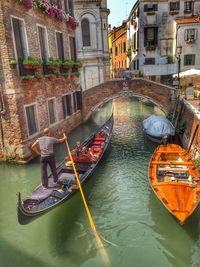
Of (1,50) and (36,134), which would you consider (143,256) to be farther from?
(1,50)

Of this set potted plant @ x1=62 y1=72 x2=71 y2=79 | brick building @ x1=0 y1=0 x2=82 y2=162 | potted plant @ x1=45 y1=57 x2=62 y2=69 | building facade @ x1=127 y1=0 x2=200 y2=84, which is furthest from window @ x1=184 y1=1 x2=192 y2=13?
potted plant @ x1=45 y1=57 x2=62 y2=69

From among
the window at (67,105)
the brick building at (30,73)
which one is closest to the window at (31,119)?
the brick building at (30,73)

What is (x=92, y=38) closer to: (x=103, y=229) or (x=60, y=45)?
(x=60, y=45)

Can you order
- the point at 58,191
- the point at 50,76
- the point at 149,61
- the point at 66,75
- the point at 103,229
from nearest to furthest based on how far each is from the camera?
the point at 103,229 < the point at 58,191 < the point at 50,76 < the point at 66,75 < the point at 149,61

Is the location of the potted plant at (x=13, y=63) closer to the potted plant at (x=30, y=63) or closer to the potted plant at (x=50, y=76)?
the potted plant at (x=30, y=63)

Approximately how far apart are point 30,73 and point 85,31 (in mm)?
10879

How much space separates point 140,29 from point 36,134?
14.8 meters

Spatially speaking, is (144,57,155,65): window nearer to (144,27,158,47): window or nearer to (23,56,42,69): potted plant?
(144,27,158,47): window

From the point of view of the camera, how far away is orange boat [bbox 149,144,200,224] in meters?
4.89

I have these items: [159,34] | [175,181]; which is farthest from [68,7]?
[159,34]

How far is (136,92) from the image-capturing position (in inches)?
523

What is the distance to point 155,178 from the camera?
613cm

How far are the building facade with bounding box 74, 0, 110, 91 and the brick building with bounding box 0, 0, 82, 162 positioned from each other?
19.6 ft

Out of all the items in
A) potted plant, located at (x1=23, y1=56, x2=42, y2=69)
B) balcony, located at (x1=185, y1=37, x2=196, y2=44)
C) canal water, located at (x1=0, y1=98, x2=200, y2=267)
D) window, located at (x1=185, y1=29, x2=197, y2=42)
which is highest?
window, located at (x1=185, y1=29, x2=197, y2=42)
